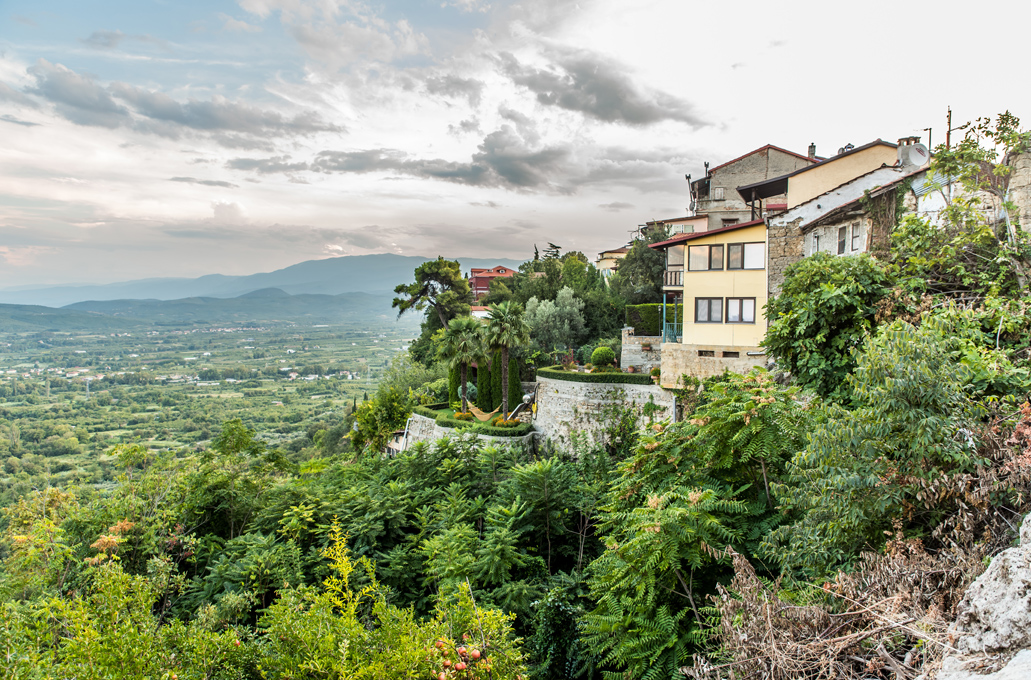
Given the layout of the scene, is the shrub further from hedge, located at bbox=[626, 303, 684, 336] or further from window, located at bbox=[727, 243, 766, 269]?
window, located at bbox=[727, 243, 766, 269]

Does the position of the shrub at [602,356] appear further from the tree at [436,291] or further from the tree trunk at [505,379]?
the tree at [436,291]

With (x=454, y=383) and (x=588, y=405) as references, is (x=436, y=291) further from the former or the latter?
(x=588, y=405)

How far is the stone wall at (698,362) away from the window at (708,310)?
95cm

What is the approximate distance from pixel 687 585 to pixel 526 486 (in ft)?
23.6

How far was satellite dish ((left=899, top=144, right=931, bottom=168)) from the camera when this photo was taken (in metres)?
16.2

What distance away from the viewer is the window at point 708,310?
1855 centimetres

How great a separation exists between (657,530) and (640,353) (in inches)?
778

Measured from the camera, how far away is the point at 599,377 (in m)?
22.8

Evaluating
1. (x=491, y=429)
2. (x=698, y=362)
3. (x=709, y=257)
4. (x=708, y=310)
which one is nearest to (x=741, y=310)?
(x=708, y=310)

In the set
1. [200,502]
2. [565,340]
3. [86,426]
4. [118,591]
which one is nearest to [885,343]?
[118,591]

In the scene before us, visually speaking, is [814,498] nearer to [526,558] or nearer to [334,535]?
[526,558]

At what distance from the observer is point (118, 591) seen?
19.1 ft

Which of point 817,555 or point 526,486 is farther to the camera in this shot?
point 526,486

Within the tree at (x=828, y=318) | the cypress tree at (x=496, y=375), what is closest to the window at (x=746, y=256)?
the tree at (x=828, y=318)
